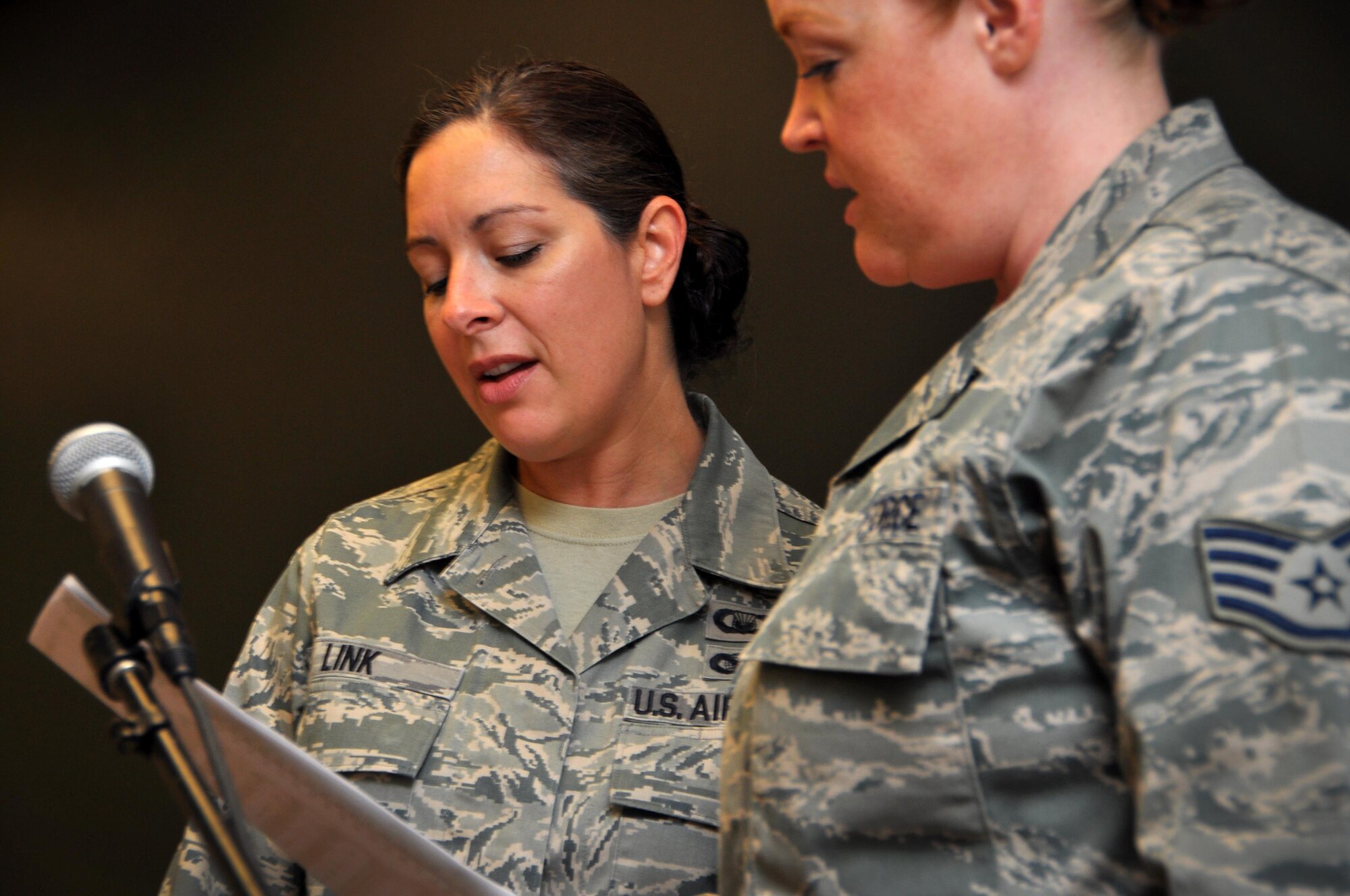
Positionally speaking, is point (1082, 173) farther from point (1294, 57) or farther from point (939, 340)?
point (939, 340)

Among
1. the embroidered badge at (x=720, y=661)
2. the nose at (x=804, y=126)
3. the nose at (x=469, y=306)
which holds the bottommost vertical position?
the embroidered badge at (x=720, y=661)

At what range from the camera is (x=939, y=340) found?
5.70 feet

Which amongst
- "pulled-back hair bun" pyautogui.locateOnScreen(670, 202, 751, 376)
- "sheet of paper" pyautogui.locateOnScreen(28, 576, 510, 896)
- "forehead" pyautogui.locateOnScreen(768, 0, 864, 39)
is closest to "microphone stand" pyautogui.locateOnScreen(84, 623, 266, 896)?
"sheet of paper" pyautogui.locateOnScreen(28, 576, 510, 896)

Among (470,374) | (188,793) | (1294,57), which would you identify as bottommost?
(188,793)

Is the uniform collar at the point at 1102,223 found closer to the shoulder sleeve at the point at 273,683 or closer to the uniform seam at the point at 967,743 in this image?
the uniform seam at the point at 967,743

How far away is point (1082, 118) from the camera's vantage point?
0.76m

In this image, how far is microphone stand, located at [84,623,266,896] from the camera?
23.2 inches

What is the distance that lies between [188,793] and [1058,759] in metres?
0.45

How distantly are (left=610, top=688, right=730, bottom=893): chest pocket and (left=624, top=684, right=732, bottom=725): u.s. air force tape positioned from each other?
13 millimetres

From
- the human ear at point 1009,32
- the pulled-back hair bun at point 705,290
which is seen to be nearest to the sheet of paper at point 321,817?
the human ear at point 1009,32

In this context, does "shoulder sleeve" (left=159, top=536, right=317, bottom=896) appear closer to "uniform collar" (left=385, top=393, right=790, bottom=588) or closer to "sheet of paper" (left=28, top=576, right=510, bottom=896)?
"uniform collar" (left=385, top=393, right=790, bottom=588)

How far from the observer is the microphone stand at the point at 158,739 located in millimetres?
589

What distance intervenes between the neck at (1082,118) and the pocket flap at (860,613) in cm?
24

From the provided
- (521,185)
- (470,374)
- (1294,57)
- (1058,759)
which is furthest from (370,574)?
(1294,57)
